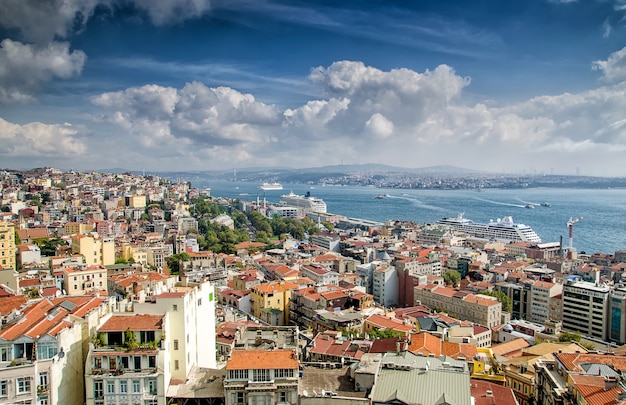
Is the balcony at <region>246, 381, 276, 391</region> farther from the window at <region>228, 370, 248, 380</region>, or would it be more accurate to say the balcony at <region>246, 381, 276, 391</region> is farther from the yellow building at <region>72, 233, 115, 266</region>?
the yellow building at <region>72, 233, 115, 266</region>

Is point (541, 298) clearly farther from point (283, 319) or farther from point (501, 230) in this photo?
point (501, 230)

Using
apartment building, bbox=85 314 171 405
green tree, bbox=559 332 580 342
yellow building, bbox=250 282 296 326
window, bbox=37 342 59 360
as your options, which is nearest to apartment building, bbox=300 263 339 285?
yellow building, bbox=250 282 296 326

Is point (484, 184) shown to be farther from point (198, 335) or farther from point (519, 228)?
point (198, 335)

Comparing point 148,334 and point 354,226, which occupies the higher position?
Answer: point 148,334

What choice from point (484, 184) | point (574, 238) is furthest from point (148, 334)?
point (484, 184)

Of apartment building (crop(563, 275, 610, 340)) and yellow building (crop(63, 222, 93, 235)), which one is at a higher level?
yellow building (crop(63, 222, 93, 235))

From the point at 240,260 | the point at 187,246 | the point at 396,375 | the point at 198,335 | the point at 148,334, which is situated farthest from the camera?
the point at 187,246
